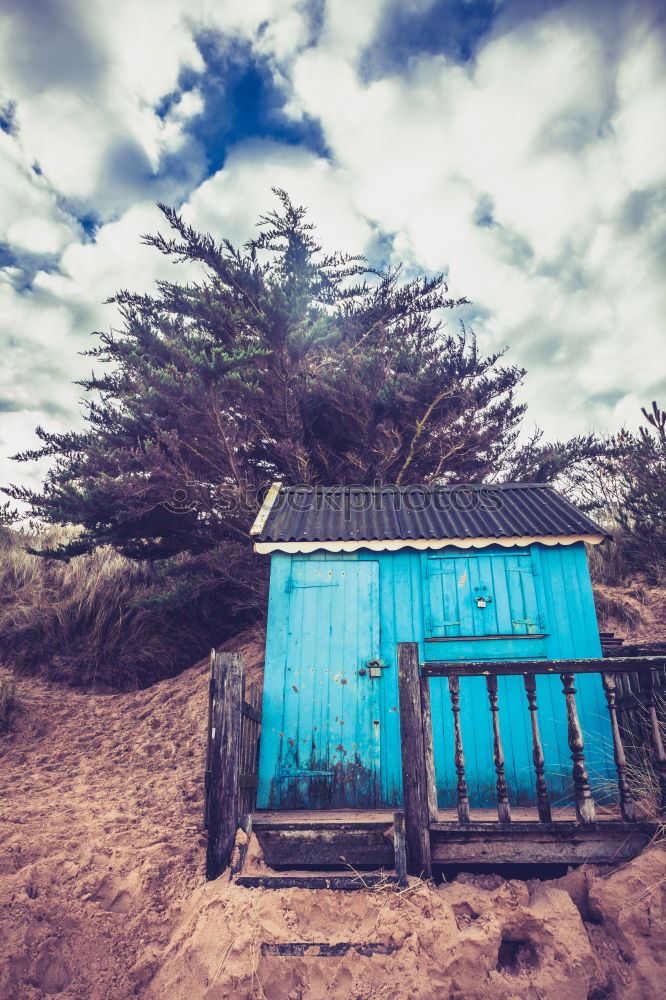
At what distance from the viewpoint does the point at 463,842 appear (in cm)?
399

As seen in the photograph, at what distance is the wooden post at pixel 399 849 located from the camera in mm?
3828

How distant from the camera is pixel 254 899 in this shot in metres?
3.81

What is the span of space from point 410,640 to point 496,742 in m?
2.12

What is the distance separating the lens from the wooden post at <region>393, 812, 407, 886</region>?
12.6 ft

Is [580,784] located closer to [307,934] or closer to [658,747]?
[658,747]

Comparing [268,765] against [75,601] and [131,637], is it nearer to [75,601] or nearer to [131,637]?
[131,637]

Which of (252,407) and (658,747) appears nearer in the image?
(658,747)

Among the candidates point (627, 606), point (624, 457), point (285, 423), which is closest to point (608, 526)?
point (624, 457)

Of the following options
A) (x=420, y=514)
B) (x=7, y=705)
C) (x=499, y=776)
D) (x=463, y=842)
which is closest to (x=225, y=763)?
(x=463, y=842)

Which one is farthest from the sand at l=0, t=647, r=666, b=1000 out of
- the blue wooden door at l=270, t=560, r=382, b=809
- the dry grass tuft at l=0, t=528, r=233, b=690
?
the dry grass tuft at l=0, t=528, r=233, b=690

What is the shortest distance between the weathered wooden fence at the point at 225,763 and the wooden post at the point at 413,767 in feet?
4.60

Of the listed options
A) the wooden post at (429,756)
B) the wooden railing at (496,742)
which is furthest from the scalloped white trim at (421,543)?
the wooden post at (429,756)

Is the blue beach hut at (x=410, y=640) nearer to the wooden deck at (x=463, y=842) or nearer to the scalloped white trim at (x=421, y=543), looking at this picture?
the scalloped white trim at (x=421, y=543)

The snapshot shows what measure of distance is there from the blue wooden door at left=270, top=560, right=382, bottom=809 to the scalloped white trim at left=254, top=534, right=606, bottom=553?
0.22 meters
